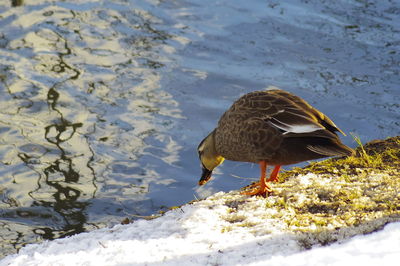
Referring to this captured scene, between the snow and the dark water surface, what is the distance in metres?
1.29

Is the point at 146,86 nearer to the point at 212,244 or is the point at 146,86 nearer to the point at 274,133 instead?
the point at 274,133

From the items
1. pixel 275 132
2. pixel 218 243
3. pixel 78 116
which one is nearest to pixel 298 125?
pixel 275 132

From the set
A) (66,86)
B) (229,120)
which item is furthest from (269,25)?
(229,120)

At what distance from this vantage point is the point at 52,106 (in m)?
7.57

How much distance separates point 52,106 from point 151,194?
6.60 feet

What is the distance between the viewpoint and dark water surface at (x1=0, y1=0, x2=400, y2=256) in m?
6.32

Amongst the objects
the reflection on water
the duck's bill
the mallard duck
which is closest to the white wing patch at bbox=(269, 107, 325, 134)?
the mallard duck

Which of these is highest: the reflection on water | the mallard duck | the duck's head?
the mallard duck

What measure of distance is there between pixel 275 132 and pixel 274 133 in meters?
0.01

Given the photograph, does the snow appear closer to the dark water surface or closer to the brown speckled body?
the brown speckled body

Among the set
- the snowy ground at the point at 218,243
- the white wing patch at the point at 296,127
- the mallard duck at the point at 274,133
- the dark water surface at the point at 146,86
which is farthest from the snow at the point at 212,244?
the dark water surface at the point at 146,86

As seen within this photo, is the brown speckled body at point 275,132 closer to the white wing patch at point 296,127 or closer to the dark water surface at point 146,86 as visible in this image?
the white wing patch at point 296,127

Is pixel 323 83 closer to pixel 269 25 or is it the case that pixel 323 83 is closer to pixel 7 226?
pixel 269 25

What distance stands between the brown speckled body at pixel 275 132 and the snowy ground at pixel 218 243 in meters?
0.38
